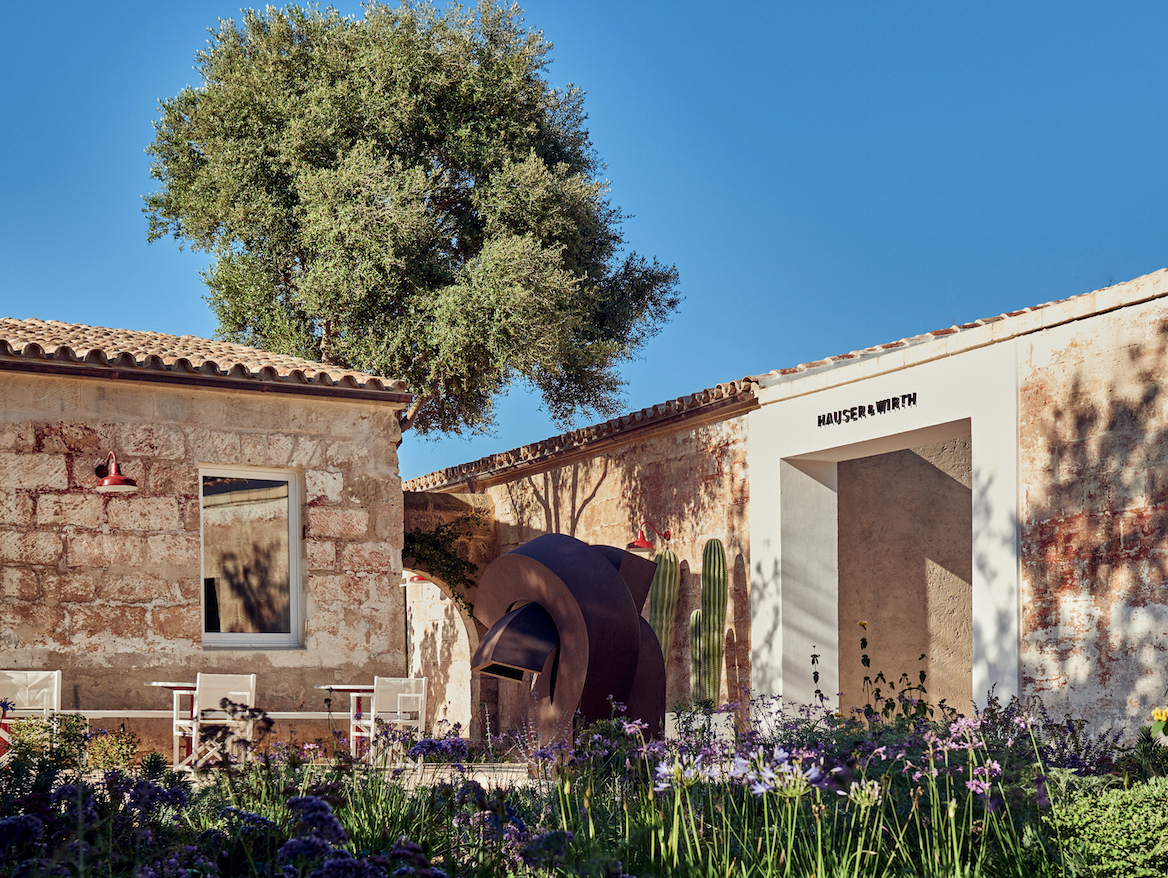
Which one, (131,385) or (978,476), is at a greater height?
(131,385)

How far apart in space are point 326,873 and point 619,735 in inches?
134

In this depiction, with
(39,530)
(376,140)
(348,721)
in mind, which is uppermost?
(376,140)

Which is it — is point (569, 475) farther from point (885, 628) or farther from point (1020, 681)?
point (1020, 681)

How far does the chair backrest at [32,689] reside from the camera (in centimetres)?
915

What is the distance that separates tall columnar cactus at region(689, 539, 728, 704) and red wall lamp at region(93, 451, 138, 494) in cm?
548

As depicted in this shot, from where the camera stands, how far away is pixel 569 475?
1487 centimetres

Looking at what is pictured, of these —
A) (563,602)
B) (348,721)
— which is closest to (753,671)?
(348,721)

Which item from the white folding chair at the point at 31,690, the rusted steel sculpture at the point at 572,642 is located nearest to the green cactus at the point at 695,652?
the rusted steel sculpture at the point at 572,642

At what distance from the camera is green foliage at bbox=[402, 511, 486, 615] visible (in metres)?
14.9

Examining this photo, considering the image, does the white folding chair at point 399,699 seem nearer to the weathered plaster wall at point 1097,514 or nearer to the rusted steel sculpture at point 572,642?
the rusted steel sculpture at point 572,642

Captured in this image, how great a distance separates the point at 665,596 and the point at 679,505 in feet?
3.25

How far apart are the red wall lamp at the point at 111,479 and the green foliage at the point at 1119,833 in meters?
7.68

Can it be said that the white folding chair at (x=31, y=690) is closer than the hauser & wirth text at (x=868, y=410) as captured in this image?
Yes

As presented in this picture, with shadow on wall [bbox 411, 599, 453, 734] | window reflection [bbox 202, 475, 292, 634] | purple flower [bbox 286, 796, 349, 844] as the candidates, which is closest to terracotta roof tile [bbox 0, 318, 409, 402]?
window reflection [bbox 202, 475, 292, 634]
